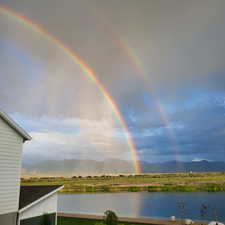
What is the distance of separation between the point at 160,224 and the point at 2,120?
46.2ft

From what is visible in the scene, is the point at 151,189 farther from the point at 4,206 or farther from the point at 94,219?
the point at 4,206

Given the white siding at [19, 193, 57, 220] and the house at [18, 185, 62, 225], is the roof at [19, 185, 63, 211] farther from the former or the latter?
the white siding at [19, 193, 57, 220]

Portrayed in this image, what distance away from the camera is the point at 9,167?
11398 mm

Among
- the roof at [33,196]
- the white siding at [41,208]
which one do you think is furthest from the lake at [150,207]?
the roof at [33,196]

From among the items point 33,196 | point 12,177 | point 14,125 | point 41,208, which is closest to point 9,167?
point 12,177

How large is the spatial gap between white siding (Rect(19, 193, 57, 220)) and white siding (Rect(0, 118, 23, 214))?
43.1 inches

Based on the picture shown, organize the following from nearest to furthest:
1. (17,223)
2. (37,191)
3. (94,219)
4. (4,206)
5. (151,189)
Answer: (4,206) < (17,223) < (37,191) < (94,219) < (151,189)

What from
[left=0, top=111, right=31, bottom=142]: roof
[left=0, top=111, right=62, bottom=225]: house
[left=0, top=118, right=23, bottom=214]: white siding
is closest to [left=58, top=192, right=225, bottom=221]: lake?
[left=0, top=111, right=62, bottom=225]: house

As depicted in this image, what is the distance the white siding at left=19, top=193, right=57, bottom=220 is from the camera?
12578 millimetres

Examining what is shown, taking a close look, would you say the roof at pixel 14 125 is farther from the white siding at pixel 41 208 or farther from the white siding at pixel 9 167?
the white siding at pixel 41 208

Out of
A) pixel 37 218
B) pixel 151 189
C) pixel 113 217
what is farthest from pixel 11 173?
pixel 151 189

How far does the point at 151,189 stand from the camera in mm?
68062

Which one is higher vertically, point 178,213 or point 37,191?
point 37,191

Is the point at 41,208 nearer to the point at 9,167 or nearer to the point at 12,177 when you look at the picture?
the point at 12,177
